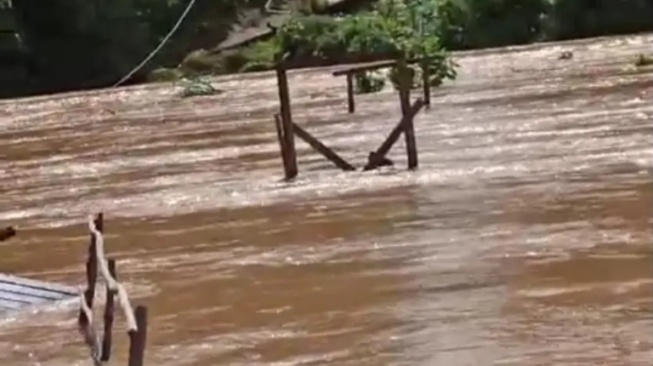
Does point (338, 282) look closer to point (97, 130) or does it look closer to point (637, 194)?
point (637, 194)

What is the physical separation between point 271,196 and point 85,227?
234cm

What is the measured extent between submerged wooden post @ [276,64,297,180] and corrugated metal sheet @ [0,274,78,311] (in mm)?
6353

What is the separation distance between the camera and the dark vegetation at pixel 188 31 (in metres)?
50.7

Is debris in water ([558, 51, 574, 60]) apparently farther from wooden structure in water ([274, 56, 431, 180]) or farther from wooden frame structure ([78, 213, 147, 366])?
wooden frame structure ([78, 213, 147, 366])

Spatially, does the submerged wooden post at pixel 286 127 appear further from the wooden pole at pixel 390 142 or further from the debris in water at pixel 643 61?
the debris in water at pixel 643 61

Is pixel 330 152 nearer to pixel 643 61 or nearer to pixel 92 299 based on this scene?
pixel 92 299

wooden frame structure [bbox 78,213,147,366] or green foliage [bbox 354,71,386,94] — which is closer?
wooden frame structure [bbox 78,213,147,366]

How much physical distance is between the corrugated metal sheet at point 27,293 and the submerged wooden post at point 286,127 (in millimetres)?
6353

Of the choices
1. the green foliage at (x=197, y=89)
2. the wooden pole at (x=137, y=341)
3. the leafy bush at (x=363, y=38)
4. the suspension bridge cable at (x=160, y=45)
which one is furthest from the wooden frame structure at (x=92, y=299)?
the suspension bridge cable at (x=160, y=45)

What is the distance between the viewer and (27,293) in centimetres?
1405

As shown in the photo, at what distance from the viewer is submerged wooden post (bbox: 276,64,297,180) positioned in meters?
20.4

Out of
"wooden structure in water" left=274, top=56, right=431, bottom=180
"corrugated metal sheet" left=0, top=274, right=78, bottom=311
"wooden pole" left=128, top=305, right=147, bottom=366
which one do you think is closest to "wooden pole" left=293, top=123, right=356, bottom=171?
"wooden structure in water" left=274, top=56, right=431, bottom=180

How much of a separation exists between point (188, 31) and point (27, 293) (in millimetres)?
44269

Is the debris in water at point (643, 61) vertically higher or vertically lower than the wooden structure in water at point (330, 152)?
lower
